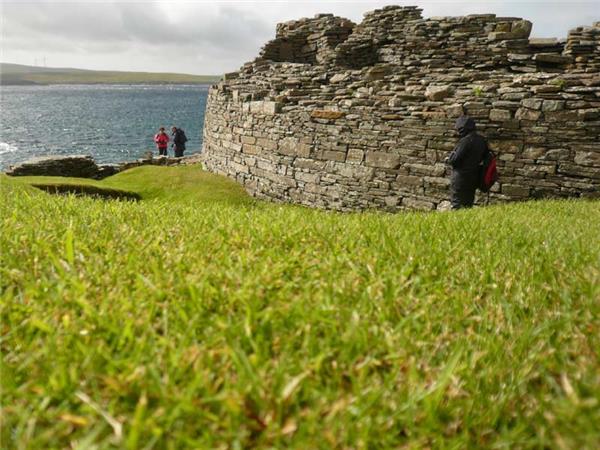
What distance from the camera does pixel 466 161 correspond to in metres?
10.2

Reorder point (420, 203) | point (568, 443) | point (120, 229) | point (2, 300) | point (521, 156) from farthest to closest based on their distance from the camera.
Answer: point (420, 203), point (521, 156), point (120, 229), point (2, 300), point (568, 443)

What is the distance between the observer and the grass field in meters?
1.46

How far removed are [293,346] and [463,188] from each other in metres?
9.33

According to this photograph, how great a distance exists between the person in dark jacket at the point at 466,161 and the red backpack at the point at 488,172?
0.09 m

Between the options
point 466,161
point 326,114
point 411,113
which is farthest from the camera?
point 326,114

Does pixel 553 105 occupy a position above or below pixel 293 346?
above

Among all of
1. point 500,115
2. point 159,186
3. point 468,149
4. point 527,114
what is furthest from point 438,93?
point 159,186

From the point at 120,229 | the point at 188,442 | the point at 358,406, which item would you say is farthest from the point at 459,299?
the point at 120,229

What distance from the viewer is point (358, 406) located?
1560 mm

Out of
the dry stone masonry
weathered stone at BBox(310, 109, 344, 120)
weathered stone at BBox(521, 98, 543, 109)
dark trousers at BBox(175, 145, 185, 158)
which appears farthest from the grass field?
dark trousers at BBox(175, 145, 185, 158)

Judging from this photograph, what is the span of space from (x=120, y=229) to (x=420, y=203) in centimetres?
976

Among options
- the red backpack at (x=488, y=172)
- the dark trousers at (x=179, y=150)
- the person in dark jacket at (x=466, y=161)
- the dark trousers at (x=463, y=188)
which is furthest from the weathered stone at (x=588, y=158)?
the dark trousers at (x=179, y=150)

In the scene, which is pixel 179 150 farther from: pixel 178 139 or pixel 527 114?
pixel 527 114

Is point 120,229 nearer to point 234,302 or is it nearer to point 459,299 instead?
point 234,302
